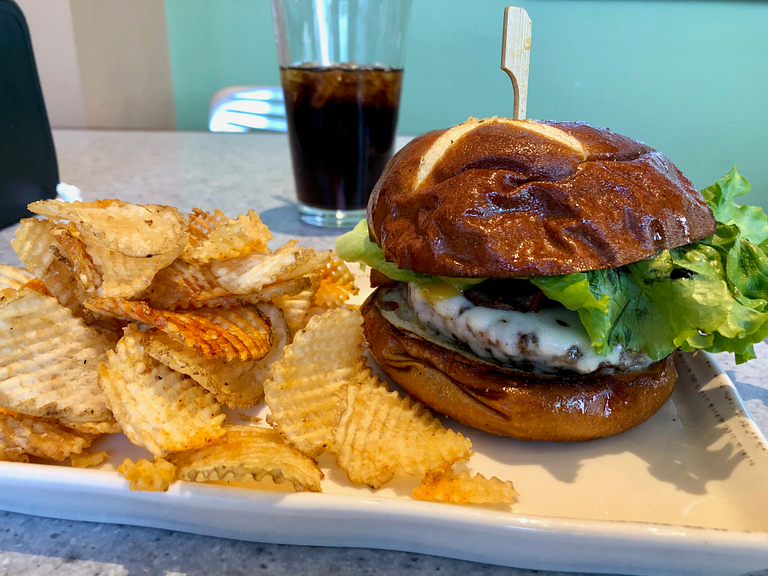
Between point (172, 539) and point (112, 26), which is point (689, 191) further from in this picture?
point (112, 26)

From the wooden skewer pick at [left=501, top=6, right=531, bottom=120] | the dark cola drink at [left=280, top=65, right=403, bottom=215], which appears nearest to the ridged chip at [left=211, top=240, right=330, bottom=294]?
the wooden skewer pick at [left=501, top=6, right=531, bottom=120]

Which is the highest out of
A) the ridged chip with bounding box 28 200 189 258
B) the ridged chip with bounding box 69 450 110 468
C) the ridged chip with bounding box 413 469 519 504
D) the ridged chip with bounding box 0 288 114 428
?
the ridged chip with bounding box 28 200 189 258

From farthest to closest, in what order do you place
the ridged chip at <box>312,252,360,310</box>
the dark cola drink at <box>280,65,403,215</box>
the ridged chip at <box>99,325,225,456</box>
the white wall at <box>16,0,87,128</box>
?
the white wall at <box>16,0,87,128</box>, the dark cola drink at <box>280,65,403,215</box>, the ridged chip at <box>312,252,360,310</box>, the ridged chip at <box>99,325,225,456</box>

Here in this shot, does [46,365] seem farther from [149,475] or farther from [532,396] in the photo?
[532,396]

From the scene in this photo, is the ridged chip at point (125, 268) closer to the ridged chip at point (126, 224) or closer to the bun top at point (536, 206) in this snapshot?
the ridged chip at point (126, 224)

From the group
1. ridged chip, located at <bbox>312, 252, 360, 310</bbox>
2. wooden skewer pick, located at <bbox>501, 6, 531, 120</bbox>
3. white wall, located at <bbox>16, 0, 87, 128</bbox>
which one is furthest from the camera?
white wall, located at <bbox>16, 0, 87, 128</bbox>

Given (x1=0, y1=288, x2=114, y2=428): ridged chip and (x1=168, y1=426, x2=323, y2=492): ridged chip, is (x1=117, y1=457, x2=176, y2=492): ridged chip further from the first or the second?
(x1=0, y1=288, x2=114, y2=428): ridged chip

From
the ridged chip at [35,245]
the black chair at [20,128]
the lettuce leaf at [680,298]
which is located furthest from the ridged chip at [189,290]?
the black chair at [20,128]
